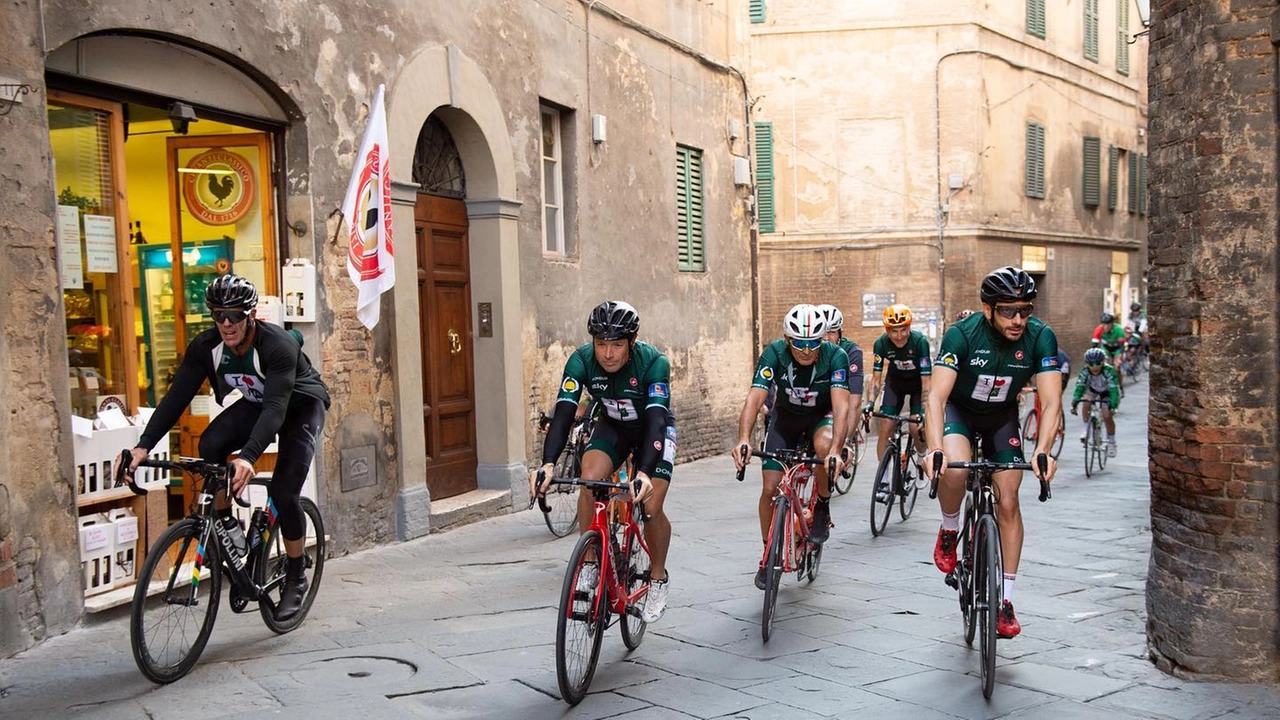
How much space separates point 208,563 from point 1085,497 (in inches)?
364

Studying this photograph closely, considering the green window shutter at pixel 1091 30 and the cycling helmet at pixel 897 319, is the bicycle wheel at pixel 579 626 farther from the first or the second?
the green window shutter at pixel 1091 30

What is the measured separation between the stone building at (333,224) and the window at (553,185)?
0.08 feet

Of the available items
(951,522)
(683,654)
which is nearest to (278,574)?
(683,654)

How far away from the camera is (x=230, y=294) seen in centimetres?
616

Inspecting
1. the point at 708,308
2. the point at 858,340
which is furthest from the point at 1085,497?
the point at 858,340

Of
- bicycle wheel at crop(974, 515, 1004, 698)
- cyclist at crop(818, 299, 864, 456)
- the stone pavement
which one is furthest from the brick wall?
cyclist at crop(818, 299, 864, 456)

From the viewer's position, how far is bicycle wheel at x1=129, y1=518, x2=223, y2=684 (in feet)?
18.5

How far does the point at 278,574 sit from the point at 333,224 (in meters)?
3.28

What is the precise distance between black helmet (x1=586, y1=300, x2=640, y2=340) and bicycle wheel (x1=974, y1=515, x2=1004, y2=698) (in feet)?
6.37

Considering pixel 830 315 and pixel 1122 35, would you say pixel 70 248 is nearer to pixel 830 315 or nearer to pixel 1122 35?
pixel 830 315

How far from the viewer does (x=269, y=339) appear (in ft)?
20.9

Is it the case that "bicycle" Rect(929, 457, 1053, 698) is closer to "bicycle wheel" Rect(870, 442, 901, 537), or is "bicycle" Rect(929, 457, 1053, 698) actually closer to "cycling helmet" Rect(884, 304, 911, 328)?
"bicycle wheel" Rect(870, 442, 901, 537)

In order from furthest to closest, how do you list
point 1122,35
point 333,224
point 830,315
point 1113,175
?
point 1122,35
point 1113,175
point 333,224
point 830,315

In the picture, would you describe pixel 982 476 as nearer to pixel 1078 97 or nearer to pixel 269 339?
pixel 269 339
